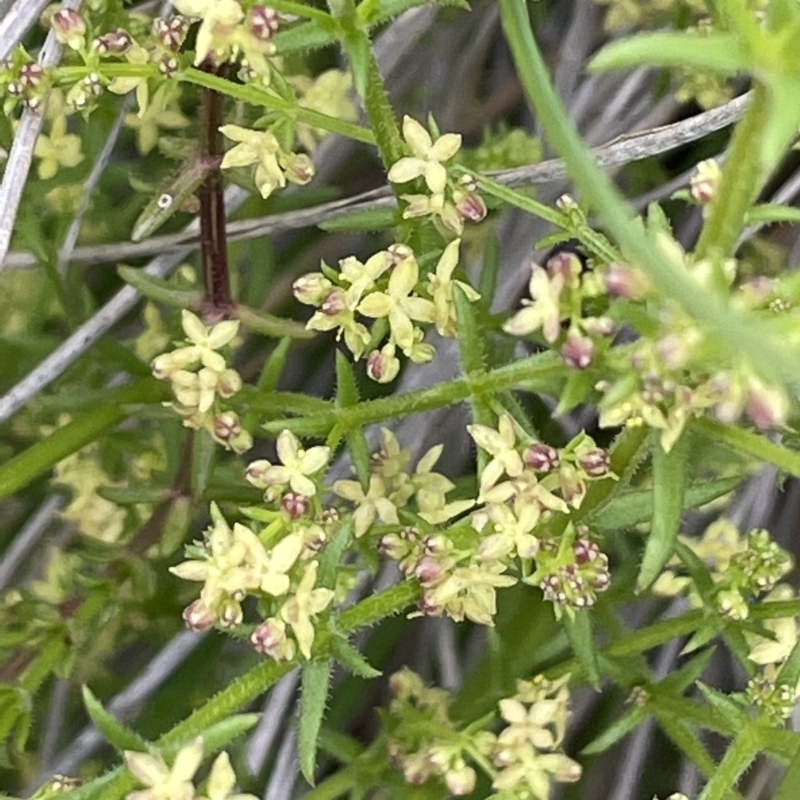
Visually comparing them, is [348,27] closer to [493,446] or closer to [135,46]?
[135,46]

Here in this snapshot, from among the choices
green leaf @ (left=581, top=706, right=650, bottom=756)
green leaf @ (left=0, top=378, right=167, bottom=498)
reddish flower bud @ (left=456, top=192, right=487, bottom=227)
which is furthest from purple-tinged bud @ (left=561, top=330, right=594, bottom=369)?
green leaf @ (left=0, top=378, right=167, bottom=498)

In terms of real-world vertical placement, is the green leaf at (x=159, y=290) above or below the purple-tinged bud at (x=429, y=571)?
above

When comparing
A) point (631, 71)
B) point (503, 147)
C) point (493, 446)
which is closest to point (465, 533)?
point (493, 446)

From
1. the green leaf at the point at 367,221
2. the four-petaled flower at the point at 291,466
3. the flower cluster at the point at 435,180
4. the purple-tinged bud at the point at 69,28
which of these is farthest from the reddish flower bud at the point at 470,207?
the purple-tinged bud at the point at 69,28

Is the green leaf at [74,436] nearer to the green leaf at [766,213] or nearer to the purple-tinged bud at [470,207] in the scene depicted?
the purple-tinged bud at [470,207]

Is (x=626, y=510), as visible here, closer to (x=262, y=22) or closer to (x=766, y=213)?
(x=766, y=213)

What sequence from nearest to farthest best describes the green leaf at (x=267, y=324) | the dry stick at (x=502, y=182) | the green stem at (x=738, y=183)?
1. the green stem at (x=738, y=183)
2. the dry stick at (x=502, y=182)
3. the green leaf at (x=267, y=324)

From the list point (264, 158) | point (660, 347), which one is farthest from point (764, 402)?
point (264, 158)
